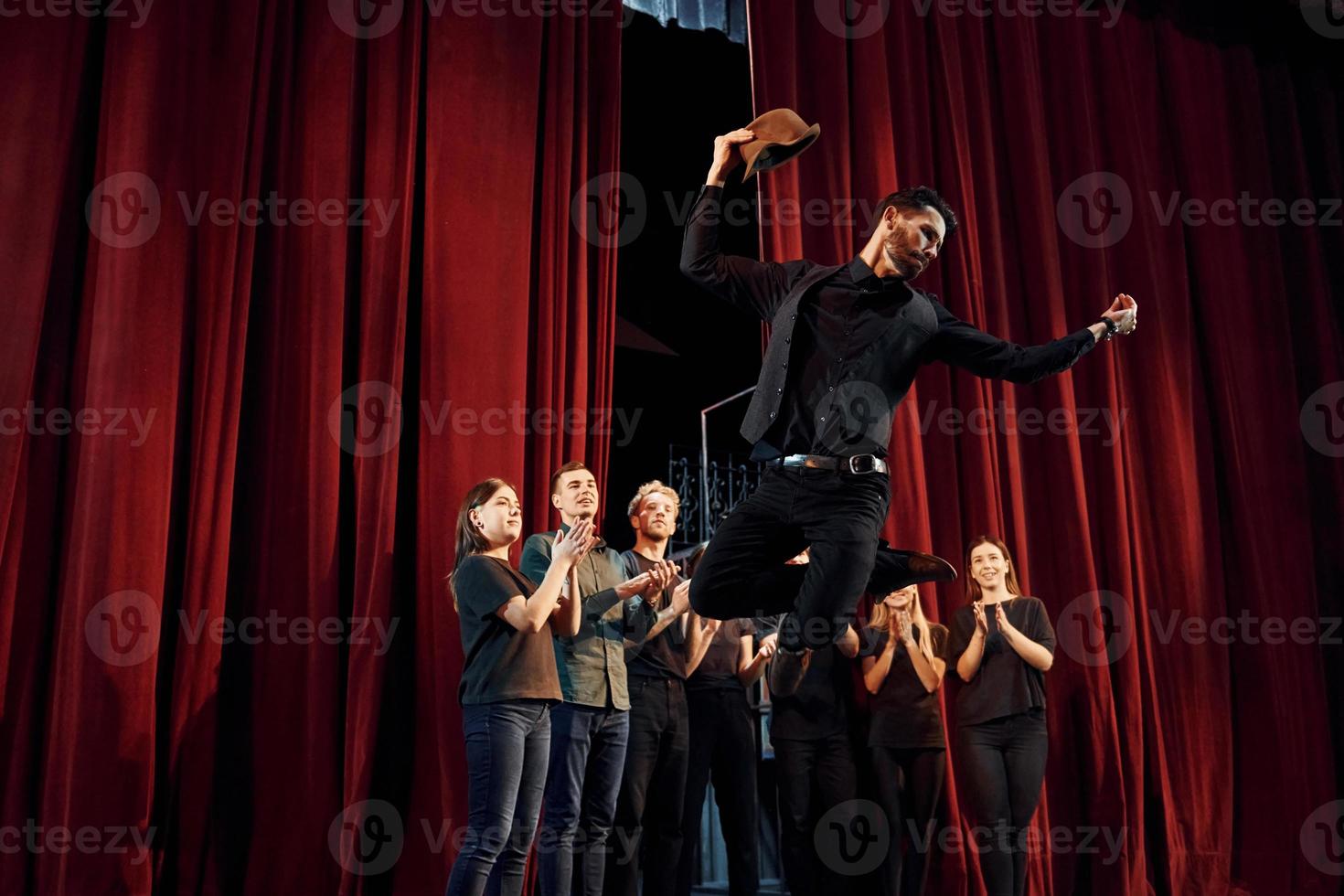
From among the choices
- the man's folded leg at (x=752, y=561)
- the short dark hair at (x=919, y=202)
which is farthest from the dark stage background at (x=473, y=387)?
the short dark hair at (x=919, y=202)

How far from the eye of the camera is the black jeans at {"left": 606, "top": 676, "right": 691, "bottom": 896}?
3.95 metres

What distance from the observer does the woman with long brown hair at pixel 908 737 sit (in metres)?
4.31

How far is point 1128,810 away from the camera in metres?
5.25

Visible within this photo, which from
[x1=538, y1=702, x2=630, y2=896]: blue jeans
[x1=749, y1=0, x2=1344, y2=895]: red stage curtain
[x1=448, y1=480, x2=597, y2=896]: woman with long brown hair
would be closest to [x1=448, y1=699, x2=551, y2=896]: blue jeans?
[x1=448, y1=480, x2=597, y2=896]: woman with long brown hair

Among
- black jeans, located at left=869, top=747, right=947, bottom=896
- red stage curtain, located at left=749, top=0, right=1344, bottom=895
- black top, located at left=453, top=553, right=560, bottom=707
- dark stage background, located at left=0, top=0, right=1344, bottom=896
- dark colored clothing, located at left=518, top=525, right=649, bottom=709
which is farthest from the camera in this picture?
red stage curtain, located at left=749, top=0, right=1344, bottom=895

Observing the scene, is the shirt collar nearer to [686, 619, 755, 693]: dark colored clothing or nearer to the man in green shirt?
the man in green shirt

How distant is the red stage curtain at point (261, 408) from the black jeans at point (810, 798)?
1142 millimetres

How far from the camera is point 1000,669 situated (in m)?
4.37

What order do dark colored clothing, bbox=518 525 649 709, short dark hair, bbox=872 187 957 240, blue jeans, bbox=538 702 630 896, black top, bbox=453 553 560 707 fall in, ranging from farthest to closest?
dark colored clothing, bbox=518 525 649 709 → blue jeans, bbox=538 702 630 896 → black top, bbox=453 553 560 707 → short dark hair, bbox=872 187 957 240

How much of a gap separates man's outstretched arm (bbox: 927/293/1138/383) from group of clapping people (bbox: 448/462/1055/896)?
1.10 metres

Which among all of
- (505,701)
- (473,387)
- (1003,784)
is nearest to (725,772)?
(1003,784)

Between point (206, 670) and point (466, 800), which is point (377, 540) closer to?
point (206, 670)

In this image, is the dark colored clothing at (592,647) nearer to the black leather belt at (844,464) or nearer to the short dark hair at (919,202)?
the black leather belt at (844,464)

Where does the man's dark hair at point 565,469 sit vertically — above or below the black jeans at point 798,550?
above
